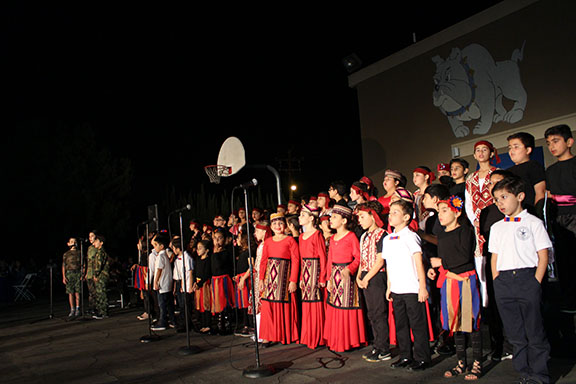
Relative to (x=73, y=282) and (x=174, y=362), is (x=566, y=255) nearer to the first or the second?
(x=174, y=362)

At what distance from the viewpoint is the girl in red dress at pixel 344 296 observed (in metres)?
4.92

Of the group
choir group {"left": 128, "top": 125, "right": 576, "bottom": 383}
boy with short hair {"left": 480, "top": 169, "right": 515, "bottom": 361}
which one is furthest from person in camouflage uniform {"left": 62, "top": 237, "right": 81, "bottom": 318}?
boy with short hair {"left": 480, "top": 169, "right": 515, "bottom": 361}

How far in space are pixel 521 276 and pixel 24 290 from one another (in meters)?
16.7

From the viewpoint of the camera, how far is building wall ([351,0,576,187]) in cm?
957

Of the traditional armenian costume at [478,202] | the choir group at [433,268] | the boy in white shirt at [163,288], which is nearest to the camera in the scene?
the choir group at [433,268]

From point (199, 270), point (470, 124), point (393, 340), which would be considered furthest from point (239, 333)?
point (470, 124)

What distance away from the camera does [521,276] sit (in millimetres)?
3424

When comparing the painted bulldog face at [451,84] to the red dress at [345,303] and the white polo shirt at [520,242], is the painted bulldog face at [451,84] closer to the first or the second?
the red dress at [345,303]

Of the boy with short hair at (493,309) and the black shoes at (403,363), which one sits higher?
the boy with short hair at (493,309)

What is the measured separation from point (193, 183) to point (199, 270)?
2569cm

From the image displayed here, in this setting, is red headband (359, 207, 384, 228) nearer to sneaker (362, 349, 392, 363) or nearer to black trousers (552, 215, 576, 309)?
sneaker (362, 349, 392, 363)

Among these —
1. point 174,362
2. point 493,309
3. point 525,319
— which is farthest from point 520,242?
point 174,362

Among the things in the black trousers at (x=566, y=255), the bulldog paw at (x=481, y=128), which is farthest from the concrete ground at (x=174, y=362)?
the bulldog paw at (x=481, y=128)

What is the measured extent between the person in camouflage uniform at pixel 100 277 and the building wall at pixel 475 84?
26.8 ft
